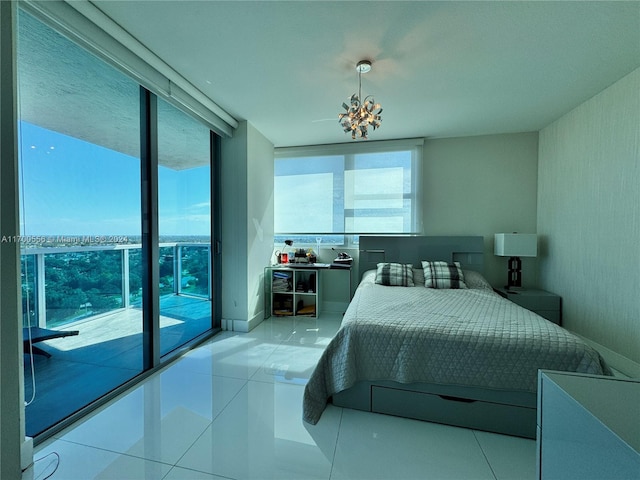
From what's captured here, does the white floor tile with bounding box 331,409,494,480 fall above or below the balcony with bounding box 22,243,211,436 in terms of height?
below

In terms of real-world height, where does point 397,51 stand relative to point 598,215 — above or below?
above

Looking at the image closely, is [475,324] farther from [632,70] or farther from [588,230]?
[632,70]

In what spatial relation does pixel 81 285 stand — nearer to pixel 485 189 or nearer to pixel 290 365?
pixel 290 365

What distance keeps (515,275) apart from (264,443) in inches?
139

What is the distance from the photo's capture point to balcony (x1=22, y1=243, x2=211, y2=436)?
1462mm

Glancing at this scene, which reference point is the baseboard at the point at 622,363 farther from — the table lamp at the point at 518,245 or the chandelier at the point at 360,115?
the chandelier at the point at 360,115

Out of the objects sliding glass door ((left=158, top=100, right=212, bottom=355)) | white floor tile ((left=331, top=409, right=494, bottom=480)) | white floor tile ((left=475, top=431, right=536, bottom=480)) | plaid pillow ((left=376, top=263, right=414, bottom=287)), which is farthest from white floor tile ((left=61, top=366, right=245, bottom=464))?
plaid pillow ((left=376, top=263, right=414, bottom=287))

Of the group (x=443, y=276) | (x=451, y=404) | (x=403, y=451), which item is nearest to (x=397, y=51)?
(x=443, y=276)

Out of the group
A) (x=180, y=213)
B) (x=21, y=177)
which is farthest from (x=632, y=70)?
(x=21, y=177)

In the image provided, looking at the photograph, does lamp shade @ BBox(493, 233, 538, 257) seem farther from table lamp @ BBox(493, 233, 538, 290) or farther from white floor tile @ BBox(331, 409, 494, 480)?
white floor tile @ BBox(331, 409, 494, 480)

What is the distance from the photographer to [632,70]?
2072 mm

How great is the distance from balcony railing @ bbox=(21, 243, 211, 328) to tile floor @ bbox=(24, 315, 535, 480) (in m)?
0.69

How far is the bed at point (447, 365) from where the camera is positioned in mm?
1439

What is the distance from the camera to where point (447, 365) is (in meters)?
1.53
